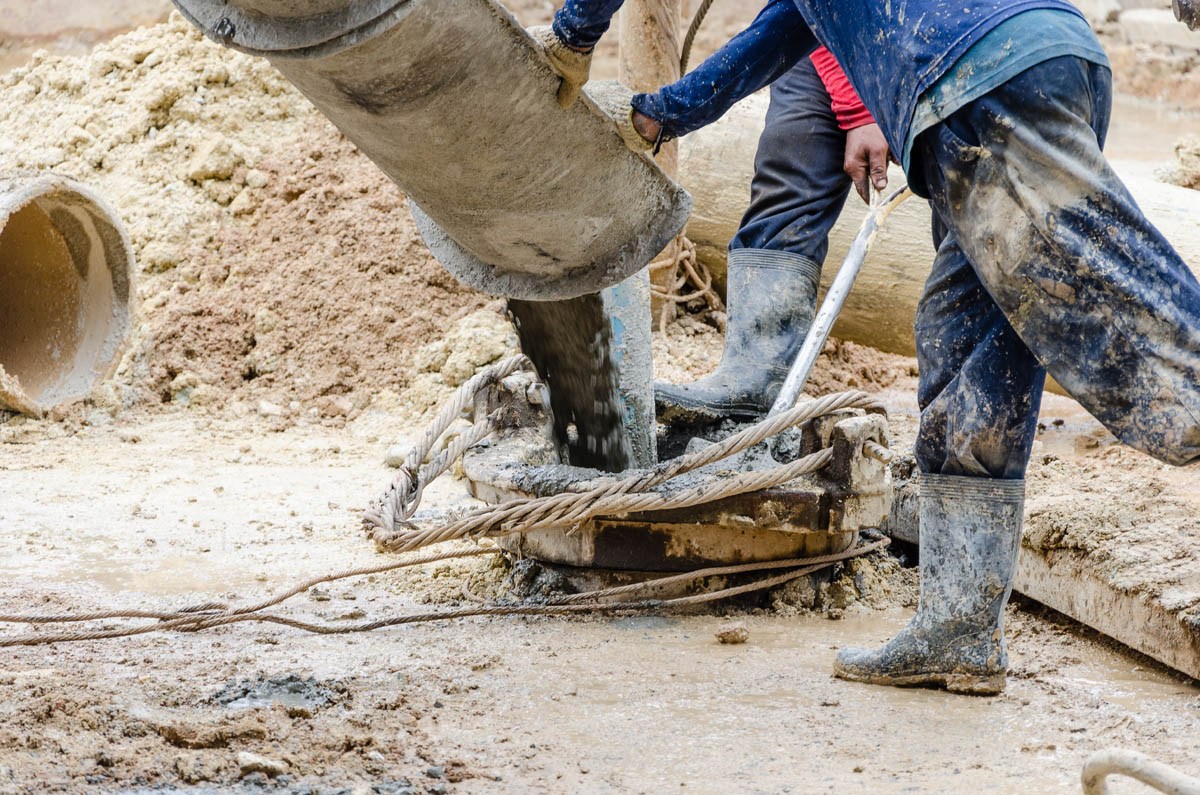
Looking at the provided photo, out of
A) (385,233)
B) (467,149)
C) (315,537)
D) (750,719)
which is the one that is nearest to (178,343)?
(385,233)

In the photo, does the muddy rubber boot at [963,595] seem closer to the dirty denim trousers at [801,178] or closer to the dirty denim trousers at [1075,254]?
the dirty denim trousers at [1075,254]

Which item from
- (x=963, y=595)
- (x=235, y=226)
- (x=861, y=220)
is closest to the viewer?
(x=963, y=595)

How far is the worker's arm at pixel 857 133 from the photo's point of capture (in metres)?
3.64

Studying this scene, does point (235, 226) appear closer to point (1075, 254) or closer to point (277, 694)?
point (277, 694)

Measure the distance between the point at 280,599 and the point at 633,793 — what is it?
1.36m

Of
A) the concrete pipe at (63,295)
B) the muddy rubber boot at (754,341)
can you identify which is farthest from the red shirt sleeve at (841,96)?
the concrete pipe at (63,295)

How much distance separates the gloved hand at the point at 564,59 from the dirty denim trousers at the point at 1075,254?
2.29 feet

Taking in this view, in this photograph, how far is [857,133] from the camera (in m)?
3.69

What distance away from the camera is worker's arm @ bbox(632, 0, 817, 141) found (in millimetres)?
2662

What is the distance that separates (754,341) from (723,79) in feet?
4.02

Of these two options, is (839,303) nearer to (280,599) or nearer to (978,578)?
(978,578)

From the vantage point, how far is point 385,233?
6.58m

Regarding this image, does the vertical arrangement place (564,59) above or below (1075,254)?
above

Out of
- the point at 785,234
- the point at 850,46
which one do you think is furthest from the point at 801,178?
the point at 850,46
